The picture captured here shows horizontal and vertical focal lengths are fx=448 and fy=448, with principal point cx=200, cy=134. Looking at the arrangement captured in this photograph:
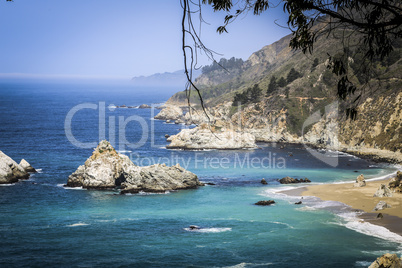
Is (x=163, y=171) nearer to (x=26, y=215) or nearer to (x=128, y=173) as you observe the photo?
(x=128, y=173)

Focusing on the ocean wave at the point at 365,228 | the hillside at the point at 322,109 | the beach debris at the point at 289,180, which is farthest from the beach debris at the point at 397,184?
the hillside at the point at 322,109

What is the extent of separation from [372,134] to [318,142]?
17.0m

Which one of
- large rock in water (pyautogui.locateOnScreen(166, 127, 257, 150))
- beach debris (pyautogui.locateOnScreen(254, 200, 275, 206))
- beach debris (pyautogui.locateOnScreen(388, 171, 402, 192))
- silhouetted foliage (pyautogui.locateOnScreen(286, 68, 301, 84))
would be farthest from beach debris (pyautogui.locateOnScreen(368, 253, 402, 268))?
silhouetted foliage (pyautogui.locateOnScreen(286, 68, 301, 84))

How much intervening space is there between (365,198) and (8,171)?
5565cm

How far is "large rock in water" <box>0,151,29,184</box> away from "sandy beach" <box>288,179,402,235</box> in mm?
45305

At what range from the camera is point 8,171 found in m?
73.6

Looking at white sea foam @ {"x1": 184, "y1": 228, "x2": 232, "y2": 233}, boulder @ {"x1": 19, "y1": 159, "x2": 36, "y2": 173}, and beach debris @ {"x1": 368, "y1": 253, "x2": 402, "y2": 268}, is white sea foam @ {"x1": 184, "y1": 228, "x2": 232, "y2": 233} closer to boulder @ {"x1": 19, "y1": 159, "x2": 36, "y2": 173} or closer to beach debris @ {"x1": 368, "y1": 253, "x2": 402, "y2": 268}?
beach debris @ {"x1": 368, "y1": 253, "x2": 402, "y2": 268}

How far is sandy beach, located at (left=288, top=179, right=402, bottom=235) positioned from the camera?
51156 mm

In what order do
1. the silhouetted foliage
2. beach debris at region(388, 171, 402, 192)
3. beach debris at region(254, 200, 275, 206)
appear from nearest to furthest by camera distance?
beach debris at region(254, 200, 275, 206), beach debris at region(388, 171, 402, 192), the silhouetted foliage

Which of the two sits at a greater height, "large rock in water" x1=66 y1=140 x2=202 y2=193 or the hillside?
the hillside

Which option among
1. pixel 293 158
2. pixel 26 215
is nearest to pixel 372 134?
pixel 293 158

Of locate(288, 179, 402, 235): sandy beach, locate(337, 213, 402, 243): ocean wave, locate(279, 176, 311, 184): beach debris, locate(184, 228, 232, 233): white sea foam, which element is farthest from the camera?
locate(279, 176, 311, 184): beach debris

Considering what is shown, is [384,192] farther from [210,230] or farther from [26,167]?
[26,167]

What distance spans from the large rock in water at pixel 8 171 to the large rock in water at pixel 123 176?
980 centimetres
